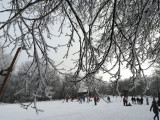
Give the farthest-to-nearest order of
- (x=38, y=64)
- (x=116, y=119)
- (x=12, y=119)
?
(x=12, y=119) < (x=116, y=119) < (x=38, y=64)

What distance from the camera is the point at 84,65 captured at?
3.21 metres

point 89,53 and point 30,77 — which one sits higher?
point 89,53

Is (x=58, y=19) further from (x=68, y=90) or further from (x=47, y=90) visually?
(x=47, y=90)

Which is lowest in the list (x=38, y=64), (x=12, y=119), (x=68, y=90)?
(x=12, y=119)

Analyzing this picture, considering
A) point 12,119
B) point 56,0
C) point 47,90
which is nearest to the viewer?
point 47,90

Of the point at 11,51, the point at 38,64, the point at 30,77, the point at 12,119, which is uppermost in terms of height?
the point at 11,51

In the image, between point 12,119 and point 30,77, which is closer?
point 30,77

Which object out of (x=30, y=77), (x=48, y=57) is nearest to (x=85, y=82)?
(x=48, y=57)

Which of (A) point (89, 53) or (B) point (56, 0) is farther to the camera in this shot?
(B) point (56, 0)

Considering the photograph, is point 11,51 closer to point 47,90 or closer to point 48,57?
point 48,57

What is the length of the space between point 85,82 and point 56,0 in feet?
7.20

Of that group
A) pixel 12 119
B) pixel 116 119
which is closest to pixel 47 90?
pixel 116 119

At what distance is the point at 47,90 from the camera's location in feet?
8.27

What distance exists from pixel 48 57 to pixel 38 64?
0.89 feet
